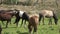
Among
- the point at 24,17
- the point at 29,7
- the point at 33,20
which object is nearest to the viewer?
the point at 33,20

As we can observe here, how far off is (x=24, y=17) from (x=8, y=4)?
40.9ft

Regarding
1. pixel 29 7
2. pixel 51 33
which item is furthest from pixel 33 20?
pixel 29 7

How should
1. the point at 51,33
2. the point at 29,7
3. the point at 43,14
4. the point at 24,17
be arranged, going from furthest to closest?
the point at 29,7
the point at 43,14
the point at 24,17
the point at 51,33

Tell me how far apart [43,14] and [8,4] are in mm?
9444

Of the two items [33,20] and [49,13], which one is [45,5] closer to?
[49,13]

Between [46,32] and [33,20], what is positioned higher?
[33,20]

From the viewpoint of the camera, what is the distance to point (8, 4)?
30.0 meters

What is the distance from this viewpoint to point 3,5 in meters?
29.4

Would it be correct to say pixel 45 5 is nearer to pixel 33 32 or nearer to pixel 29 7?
pixel 29 7

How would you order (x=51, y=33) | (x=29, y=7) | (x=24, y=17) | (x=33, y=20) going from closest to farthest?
(x=33, y=20)
(x=51, y=33)
(x=24, y=17)
(x=29, y=7)

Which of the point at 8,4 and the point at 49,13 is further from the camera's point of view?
the point at 8,4

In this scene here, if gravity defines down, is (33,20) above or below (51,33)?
above

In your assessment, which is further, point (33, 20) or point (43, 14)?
point (43, 14)

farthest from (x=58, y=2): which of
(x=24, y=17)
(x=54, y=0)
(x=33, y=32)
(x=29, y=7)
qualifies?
(x=33, y=32)
